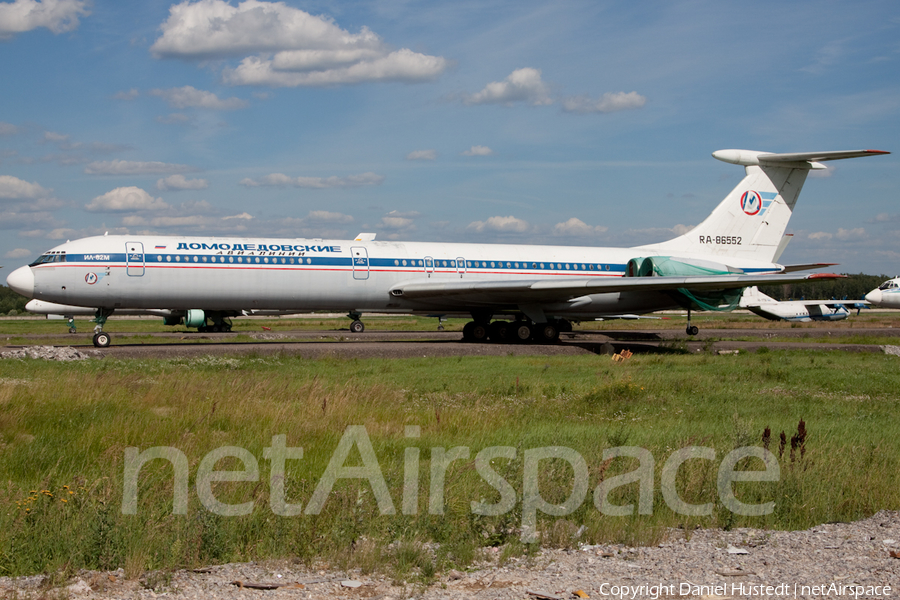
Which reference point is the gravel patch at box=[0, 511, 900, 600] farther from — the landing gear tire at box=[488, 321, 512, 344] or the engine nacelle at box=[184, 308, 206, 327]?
the engine nacelle at box=[184, 308, 206, 327]

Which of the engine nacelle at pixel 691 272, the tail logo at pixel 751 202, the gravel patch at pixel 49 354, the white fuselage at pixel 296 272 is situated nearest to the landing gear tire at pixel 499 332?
the white fuselage at pixel 296 272

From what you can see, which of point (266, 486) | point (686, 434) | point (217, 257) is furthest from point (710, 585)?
point (217, 257)

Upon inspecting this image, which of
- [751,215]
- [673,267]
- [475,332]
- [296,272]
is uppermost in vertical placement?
[751,215]

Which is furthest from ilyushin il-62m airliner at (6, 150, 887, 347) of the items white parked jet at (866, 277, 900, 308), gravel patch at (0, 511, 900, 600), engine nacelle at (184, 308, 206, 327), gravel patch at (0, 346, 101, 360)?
white parked jet at (866, 277, 900, 308)

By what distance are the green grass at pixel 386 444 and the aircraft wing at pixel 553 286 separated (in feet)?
25.8

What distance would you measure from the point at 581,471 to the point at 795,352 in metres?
18.0

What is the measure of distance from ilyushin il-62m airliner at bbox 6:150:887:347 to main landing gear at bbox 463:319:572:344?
0.04 m

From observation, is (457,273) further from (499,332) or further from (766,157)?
(766,157)

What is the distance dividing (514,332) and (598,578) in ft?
75.3

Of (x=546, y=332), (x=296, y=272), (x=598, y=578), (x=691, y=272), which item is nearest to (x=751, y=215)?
(x=691, y=272)

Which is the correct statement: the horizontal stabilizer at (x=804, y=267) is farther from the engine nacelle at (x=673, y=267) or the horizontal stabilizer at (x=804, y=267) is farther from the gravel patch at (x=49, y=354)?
the gravel patch at (x=49, y=354)

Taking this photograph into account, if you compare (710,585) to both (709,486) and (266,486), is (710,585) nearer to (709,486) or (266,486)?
(709,486)

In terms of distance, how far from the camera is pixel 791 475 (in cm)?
761

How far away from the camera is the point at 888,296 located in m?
49.3
